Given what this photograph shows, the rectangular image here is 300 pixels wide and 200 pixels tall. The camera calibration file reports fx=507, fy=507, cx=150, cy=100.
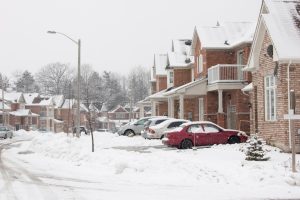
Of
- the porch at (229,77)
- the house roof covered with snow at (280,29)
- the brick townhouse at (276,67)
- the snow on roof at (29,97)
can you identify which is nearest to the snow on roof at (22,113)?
the snow on roof at (29,97)

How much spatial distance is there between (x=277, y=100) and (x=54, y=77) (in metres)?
118

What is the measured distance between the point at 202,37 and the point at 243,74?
18.3ft

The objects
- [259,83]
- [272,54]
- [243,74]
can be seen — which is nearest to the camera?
[272,54]

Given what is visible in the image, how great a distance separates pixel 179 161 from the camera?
16219mm

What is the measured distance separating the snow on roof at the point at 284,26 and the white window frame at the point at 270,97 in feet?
5.96

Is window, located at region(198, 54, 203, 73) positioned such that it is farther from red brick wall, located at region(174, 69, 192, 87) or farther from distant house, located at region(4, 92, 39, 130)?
distant house, located at region(4, 92, 39, 130)

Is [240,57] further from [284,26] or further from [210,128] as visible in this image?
[284,26]

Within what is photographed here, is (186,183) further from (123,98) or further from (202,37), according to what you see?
(123,98)

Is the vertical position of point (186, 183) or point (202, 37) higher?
point (202, 37)

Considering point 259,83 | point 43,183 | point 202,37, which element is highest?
point 202,37

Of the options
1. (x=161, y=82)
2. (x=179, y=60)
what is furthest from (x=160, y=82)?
(x=179, y=60)

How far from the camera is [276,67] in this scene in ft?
70.6

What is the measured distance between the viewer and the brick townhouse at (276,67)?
21.1m

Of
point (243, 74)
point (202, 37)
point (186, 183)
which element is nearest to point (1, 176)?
point (186, 183)
